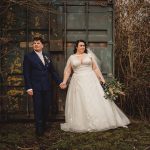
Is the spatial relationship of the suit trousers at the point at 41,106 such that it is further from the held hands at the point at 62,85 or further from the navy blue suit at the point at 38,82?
the held hands at the point at 62,85

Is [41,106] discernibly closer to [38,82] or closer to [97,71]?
[38,82]

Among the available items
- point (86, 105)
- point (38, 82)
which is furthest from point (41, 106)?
point (86, 105)

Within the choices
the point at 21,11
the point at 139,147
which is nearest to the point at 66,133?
the point at 139,147

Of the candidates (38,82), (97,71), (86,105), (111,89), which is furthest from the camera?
(97,71)

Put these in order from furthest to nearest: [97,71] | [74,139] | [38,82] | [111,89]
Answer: [97,71], [111,89], [38,82], [74,139]

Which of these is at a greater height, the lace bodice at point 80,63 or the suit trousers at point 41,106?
the lace bodice at point 80,63

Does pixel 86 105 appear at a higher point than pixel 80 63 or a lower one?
lower

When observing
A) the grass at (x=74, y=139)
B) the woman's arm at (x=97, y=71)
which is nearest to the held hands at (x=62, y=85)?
the woman's arm at (x=97, y=71)

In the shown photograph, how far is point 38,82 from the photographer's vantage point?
→ 758 centimetres

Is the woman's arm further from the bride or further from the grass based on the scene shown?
the grass

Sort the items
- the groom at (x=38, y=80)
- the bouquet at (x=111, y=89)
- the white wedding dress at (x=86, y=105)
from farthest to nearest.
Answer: the bouquet at (x=111, y=89) → the white wedding dress at (x=86, y=105) → the groom at (x=38, y=80)

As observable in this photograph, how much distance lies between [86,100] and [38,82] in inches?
39.8

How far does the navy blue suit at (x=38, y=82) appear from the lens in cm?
754

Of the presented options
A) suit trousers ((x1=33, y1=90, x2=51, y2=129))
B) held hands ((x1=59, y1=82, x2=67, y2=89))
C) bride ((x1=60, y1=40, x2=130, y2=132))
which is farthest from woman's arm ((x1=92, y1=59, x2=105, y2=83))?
suit trousers ((x1=33, y1=90, x2=51, y2=129))
